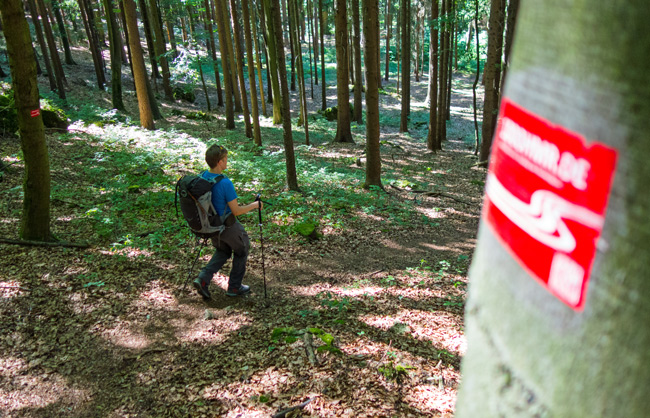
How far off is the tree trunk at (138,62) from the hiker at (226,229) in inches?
497

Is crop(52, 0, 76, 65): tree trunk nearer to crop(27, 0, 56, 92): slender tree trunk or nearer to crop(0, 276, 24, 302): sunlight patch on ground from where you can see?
crop(27, 0, 56, 92): slender tree trunk

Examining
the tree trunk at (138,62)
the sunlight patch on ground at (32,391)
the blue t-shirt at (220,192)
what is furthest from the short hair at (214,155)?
the tree trunk at (138,62)

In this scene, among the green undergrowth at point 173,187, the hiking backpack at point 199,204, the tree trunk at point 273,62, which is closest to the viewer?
the hiking backpack at point 199,204

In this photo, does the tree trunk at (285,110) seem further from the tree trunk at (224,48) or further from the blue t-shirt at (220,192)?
the tree trunk at (224,48)

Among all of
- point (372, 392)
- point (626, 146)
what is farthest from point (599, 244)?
point (372, 392)

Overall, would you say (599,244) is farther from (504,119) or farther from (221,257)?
(221,257)

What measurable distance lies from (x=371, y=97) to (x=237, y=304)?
6.50 meters

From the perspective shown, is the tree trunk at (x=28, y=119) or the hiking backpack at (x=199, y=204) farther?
the tree trunk at (x=28, y=119)

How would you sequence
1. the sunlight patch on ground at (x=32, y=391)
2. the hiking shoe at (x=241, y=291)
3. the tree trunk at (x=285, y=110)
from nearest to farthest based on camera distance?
the sunlight patch on ground at (x=32, y=391) < the hiking shoe at (x=241, y=291) < the tree trunk at (x=285, y=110)

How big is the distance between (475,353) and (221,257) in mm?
4531

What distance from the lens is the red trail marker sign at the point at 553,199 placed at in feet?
2.08

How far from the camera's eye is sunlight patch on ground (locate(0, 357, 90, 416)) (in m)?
3.43

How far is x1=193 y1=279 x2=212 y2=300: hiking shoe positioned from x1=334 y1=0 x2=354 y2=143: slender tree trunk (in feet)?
38.6

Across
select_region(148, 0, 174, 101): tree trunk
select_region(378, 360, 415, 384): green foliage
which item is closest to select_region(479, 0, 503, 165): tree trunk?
select_region(378, 360, 415, 384): green foliage
